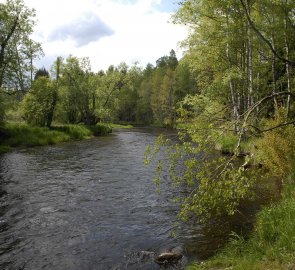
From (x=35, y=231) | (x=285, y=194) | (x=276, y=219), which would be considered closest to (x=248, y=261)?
(x=276, y=219)

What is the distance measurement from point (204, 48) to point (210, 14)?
12.4 feet

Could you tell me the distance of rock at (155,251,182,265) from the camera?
9.64 m

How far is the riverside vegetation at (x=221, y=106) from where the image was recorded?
936 cm

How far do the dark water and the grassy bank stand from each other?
13.2m

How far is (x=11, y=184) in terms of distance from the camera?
61.2 feet

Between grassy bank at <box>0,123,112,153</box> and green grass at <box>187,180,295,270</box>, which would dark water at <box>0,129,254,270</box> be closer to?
green grass at <box>187,180,295,270</box>

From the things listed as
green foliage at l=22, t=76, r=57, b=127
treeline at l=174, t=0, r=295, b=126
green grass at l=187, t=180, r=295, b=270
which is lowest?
green grass at l=187, t=180, r=295, b=270

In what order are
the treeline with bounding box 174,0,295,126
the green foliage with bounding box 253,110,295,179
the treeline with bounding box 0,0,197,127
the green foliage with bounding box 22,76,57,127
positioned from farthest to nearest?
the green foliage with bounding box 22,76,57,127 < the treeline with bounding box 0,0,197,127 < the treeline with bounding box 174,0,295,126 < the green foliage with bounding box 253,110,295,179

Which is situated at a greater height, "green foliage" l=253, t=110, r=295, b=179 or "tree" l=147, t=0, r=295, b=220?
"tree" l=147, t=0, r=295, b=220

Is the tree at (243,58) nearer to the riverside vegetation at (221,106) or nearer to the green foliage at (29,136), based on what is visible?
the riverside vegetation at (221,106)

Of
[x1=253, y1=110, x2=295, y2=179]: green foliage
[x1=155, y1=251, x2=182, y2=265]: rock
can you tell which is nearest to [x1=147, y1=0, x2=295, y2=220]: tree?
[x1=253, y1=110, x2=295, y2=179]: green foliage

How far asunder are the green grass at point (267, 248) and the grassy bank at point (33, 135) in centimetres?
2712

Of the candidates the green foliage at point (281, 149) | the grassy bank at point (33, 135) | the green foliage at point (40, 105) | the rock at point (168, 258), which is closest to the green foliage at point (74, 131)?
the grassy bank at point (33, 135)

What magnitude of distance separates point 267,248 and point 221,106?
79.4 ft
